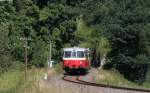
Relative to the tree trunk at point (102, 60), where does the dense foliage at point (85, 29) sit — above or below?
above

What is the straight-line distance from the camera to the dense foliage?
59550 millimetres

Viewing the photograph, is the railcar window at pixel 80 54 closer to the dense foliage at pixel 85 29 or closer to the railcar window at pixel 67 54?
the railcar window at pixel 67 54

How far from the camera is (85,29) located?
67.9 meters

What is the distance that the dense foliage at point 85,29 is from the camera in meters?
59.6

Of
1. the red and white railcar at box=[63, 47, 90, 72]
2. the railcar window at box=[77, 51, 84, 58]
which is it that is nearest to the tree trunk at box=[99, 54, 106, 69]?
Result: the red and white railcar at box=[63, 47, 90, 72]

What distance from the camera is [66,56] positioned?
46.1 metres

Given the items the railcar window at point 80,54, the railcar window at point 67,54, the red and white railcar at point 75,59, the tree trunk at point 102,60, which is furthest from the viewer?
the tree trunk at point 102,60

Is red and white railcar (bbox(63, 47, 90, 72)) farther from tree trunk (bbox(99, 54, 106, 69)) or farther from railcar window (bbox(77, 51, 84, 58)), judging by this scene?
tree trunk (bbox(99, 54, 106, 69))

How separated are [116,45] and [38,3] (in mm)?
12822

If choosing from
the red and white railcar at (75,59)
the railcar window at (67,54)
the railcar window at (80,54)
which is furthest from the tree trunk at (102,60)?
the railcar window at (80,54)

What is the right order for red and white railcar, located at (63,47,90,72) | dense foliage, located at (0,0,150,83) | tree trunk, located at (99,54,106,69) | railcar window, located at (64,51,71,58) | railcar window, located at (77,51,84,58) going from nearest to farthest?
red and white railcar, located at (63,47,90,72) < railcar window, located at (77,51,84,58) < railcar window, located at (64,51,71,58) < dense foliage, located at (0,0,150,83) < tree trunk, located at (99,54,106,69)

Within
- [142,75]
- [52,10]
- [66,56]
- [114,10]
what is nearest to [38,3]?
[52,10]

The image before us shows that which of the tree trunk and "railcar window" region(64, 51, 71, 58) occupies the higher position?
"railcar window" region(64, 51, 71, 58)

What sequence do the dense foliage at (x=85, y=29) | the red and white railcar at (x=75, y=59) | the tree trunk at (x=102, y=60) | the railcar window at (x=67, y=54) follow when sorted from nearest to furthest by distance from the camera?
the red and white railcar at (x=75, y=59)
the railcar window at (x=67, y=54)
the dense foliage at (x=85, y=29)
the tree trunk at (x=102, y=60)
